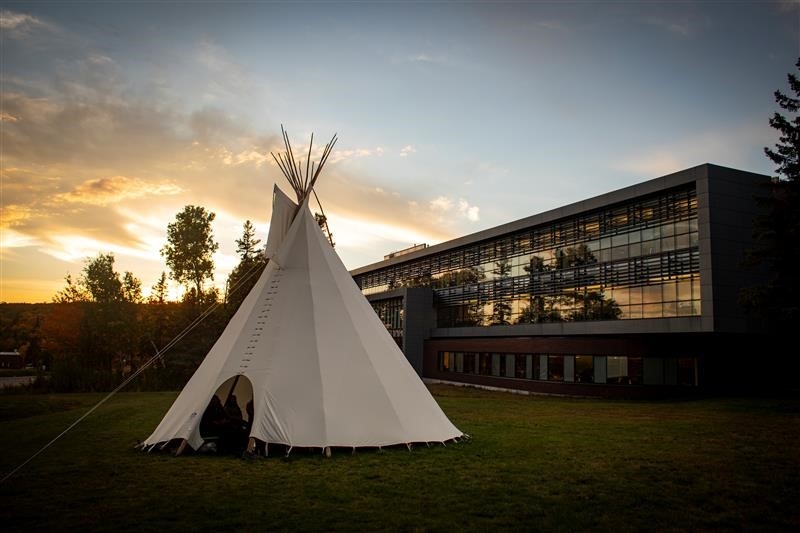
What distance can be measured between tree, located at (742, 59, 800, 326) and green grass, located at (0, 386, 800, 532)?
682 cm

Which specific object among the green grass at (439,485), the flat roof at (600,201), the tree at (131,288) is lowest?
the green grass at (439,485)

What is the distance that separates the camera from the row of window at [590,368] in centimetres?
2711

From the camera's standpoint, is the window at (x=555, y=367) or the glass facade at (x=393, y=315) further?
the glass facade at (x=393, y=315)

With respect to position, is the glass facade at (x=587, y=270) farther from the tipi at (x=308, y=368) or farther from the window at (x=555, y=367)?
the tipi at (x=308, y=368)

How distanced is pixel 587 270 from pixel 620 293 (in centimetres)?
287

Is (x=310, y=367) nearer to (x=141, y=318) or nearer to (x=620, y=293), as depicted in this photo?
(x=620, y=293)

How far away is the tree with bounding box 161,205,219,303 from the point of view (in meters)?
49.5

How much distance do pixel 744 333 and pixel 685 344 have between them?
114 inches

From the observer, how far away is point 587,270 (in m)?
31.2

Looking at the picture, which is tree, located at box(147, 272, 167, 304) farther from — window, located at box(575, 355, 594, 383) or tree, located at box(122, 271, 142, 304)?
window, located at box(575, 355, 594, 383)

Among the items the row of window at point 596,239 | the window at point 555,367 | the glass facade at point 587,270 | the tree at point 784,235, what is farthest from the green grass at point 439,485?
the window at point 555,367

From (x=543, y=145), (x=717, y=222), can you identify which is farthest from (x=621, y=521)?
(x=717, y=222)

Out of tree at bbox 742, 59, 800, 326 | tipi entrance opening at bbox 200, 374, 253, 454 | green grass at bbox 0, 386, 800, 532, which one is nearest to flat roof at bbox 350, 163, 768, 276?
tree at bbox 742, 59, 800, 326

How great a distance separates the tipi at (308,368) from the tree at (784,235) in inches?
575
